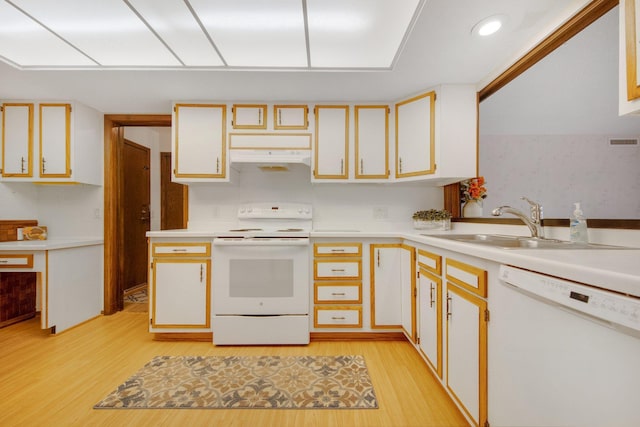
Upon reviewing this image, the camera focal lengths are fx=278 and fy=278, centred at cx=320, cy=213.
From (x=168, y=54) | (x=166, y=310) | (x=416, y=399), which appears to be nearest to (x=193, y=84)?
(x=168, y=54)

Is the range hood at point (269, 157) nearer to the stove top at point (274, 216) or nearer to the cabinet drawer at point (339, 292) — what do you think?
the stove top at point (274, 216)

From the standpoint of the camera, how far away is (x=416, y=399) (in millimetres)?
1603

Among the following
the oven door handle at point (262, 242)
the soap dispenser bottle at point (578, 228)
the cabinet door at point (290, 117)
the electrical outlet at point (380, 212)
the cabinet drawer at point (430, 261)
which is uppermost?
the cabinet door at point (290, 117)

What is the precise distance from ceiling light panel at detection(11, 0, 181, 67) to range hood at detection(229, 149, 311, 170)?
0.82m

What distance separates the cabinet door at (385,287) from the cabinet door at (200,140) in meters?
1.63

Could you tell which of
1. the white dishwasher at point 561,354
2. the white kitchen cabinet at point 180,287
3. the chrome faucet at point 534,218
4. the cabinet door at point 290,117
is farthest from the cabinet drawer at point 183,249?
the chrome faucet at point 534,218

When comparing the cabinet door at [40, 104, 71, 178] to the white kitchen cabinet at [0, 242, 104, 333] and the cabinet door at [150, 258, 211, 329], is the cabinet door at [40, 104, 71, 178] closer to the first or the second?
the white kitchen cabinet at [0, 242, 104, 333]

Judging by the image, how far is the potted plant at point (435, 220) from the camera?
101 inches

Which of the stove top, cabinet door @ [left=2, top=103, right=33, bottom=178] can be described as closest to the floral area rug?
the stove top

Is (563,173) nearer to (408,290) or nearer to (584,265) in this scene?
(408,290)

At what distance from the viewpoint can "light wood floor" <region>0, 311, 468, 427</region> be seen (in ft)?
4.76

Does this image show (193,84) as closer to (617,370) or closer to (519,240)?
(519,240)

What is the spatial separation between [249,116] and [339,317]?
2007mm

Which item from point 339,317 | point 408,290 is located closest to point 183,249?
point 339,317
